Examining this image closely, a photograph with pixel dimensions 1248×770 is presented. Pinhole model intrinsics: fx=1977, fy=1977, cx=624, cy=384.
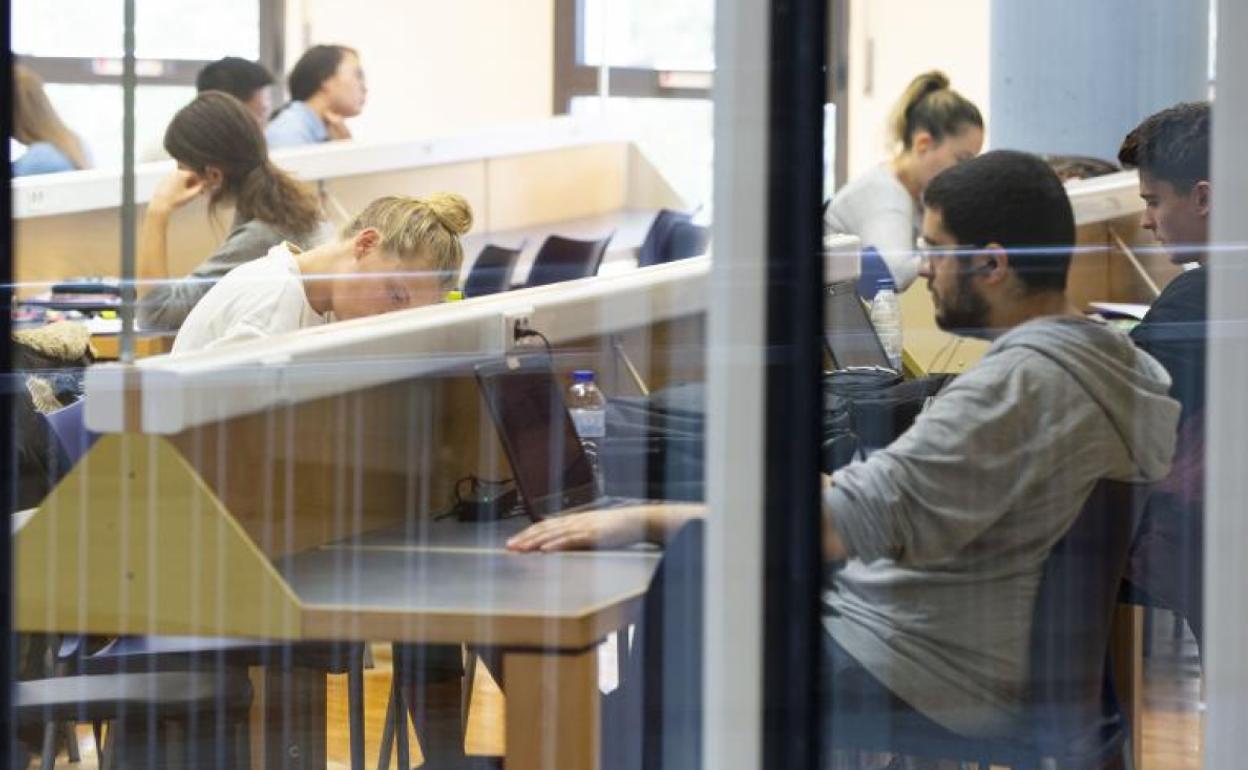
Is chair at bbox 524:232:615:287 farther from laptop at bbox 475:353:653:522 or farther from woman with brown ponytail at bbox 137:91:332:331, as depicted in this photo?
woman with brown ponytail at bbox 137:91:332:331

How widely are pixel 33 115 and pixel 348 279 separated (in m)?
0.35

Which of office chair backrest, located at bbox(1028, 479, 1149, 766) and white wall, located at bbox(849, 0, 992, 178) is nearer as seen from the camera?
white wall, located at bbox(849, 0, 992, 178)

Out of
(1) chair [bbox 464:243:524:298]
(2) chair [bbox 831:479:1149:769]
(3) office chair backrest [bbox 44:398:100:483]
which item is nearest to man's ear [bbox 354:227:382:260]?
(1) chair [bbox 464:243:524:298]

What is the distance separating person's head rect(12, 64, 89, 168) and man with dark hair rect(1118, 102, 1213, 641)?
1104mm

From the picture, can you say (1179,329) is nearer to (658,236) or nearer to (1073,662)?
(1073,662)

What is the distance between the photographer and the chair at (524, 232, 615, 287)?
6.50 ft

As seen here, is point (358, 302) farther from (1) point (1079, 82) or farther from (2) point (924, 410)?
(1) point (1079, 82)

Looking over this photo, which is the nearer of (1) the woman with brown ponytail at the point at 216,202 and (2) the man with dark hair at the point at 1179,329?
(1) the woman with brown ponytail at the point at 216,202

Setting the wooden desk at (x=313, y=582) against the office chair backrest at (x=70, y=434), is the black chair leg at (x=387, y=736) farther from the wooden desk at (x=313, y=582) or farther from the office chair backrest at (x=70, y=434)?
the office chair backrest at (x=70, y=434)

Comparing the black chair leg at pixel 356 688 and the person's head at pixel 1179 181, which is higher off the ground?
the person's head at pixel 1179 181

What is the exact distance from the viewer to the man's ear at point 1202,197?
208 centimetres

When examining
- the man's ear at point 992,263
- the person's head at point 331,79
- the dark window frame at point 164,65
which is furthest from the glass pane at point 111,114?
the man's ear at point 992,263

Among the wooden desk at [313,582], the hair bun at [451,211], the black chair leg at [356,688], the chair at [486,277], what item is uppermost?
the hair bun at [451,211]

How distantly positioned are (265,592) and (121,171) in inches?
17.5
